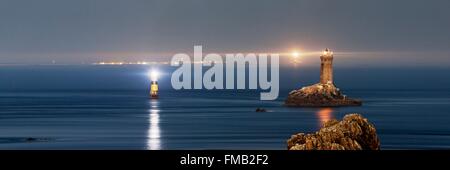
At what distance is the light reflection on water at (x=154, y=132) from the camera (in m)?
88.3

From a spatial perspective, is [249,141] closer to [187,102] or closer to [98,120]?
[98,120]

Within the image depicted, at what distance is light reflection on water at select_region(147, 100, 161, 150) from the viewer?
290 ft

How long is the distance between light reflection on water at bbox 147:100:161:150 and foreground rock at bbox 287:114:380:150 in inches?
1761

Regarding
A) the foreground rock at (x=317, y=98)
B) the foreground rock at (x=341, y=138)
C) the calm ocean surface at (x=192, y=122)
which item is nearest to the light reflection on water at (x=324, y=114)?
the calm ocean surface at (x=192, y=122)

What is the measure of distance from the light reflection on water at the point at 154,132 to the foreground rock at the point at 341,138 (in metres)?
44.7

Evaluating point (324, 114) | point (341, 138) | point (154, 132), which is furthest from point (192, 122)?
point (341, 138)

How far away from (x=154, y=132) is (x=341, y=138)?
68.8 m

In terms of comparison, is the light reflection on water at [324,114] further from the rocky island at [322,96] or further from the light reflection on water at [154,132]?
the light reflection on water at [154,132]

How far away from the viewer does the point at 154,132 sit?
10519 cm

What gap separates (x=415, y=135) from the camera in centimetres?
10119

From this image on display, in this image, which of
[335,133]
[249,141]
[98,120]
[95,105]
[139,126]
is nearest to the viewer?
[335,133]
